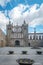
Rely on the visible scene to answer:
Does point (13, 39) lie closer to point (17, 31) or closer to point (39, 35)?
point (17, 31)

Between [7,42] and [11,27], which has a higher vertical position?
[11,27]

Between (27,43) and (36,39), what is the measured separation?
412 centimetres

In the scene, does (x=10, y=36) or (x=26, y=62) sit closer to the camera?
(x=26, y=62)

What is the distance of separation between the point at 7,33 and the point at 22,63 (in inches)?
2493

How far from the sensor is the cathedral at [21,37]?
71.7 meters

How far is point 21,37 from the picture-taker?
7300cm

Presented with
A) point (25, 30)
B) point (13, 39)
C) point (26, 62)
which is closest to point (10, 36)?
point (13, 39)

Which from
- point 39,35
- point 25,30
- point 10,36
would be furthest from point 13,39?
point 39,35

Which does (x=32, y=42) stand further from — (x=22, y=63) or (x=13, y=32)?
(x=22, y=63)

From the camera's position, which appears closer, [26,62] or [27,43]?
[26,62]

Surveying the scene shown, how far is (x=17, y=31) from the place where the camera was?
74750 millimetres

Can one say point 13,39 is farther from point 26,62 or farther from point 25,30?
point 26,62

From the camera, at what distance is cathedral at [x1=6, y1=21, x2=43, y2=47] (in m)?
71.7

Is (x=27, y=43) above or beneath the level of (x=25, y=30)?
beneath
